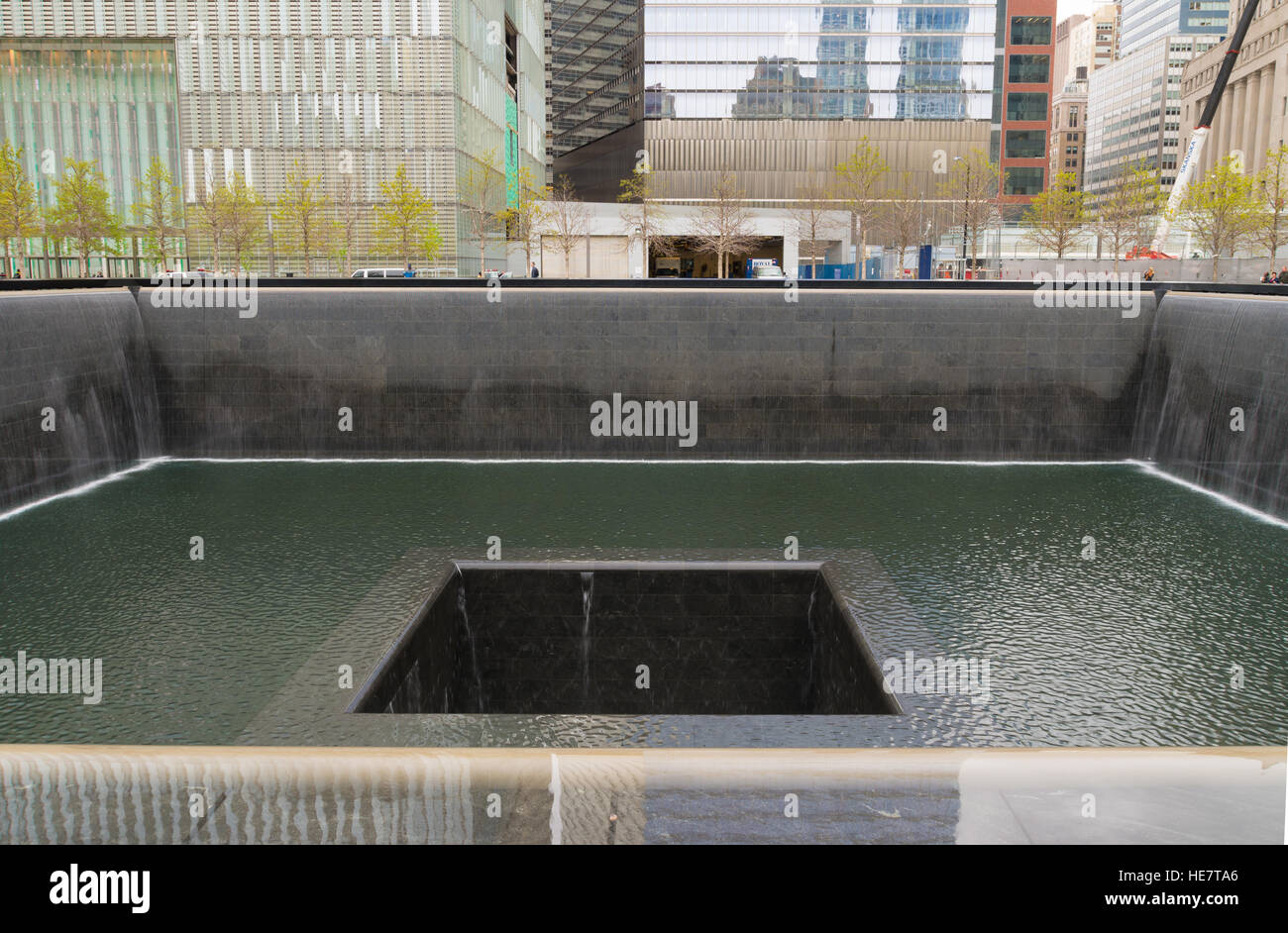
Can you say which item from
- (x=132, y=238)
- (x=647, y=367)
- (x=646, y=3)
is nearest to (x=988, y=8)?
(x=646, y=3)

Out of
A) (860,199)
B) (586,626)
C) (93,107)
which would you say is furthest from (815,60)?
(586,626)

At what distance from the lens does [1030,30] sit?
10012 cm

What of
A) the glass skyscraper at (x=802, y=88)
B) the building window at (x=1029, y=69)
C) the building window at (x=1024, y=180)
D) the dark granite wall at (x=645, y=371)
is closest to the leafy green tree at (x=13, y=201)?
the dark granite wall at (x=645, y=371)

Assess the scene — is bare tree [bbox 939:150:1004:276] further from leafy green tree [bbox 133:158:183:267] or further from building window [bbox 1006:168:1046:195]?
leafy green tree [bbox 133:158:183:267]

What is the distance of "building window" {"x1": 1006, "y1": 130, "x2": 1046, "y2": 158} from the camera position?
9975 cm

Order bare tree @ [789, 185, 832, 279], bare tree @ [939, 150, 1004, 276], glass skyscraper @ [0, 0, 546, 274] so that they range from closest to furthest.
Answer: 1. bare tree @ [939, 150, 1004, 276]
2. glass skyscraper @ [0, 0, 546, 274]
3. bare tree @ [789, 185, 832, 279]

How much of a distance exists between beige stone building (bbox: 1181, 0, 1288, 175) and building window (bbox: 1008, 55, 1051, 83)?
48.0 ft

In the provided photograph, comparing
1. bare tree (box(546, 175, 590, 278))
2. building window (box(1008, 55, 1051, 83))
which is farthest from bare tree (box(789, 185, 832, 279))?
building window (box(1008, 55, 1051, 83))

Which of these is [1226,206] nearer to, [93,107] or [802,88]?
[802,88]

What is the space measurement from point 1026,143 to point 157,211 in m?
79.6

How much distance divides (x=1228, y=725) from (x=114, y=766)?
280 inches

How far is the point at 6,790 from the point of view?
5.52 meters

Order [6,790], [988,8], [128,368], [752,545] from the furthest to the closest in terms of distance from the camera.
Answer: [988,8] → [128,368] → [752,545] → [6,790]
